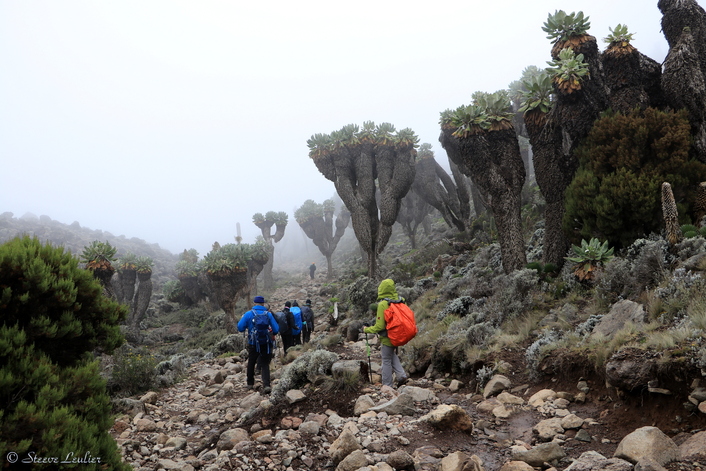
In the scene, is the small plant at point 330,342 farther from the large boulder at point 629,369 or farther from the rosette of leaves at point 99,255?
the rosette of leaves at point 99,255

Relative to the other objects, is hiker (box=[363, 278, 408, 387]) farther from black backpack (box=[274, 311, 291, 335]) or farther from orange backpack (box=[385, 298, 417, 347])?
black backpack (box=[274, 311, 291, 335])

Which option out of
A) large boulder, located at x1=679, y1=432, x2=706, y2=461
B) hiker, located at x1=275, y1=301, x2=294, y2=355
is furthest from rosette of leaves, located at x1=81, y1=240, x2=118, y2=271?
large boulder, located at x1=679, y1=432, x2=706, y2=461

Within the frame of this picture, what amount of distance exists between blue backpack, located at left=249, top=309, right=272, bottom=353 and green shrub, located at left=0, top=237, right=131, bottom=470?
4457mm

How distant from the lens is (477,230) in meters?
21.8

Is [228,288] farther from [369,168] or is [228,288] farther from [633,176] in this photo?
[633,176]

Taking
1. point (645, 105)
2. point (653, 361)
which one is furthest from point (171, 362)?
point (645, 105)

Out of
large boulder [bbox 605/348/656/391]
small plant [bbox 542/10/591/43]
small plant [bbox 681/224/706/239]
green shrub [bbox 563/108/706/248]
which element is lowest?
large boulder [bbox 605/348/656/391]

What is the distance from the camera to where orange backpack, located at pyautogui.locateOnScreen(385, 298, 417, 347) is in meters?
6.51

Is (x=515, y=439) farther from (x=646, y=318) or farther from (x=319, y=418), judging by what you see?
(x=646, y=318)

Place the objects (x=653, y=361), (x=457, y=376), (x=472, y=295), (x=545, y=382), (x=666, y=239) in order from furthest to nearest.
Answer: (x=472, y=295) < (x=666, y=239) < (x=457, y=376) < (x=545, y=382) < (x=653, y=361)

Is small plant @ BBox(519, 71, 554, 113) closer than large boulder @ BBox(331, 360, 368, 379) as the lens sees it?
No

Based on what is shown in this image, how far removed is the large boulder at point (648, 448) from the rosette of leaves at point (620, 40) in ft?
36.8

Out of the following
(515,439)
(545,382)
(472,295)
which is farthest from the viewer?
(472,295)

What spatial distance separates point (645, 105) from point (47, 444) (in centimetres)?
1364
